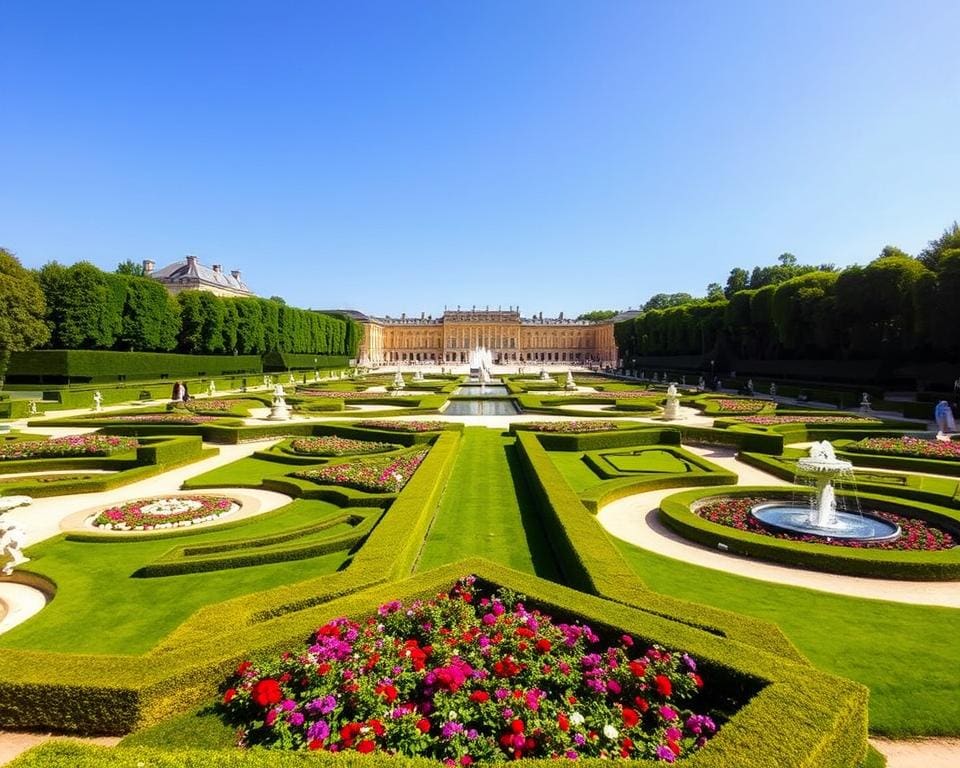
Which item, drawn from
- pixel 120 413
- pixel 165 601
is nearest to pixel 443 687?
pixel 165 601

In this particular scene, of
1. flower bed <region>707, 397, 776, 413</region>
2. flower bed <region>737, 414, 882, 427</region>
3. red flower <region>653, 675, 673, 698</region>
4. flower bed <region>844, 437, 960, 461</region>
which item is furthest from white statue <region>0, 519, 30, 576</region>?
flower bed <region>707, 397, 776, 413</region>

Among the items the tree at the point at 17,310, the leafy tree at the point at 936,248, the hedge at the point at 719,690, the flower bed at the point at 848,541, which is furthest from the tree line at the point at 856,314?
the tree at the point at 17,310

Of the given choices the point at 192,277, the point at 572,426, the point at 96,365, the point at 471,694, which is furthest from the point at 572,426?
the point at 192,277

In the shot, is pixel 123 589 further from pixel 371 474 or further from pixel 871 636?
pixel 871 636

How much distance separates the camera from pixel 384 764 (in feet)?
9.71

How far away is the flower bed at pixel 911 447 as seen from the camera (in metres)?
14.3

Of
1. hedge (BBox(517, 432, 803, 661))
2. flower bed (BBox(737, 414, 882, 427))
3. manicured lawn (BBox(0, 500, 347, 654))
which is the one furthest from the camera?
flower bed (BBox(737, 414, 882, 427))

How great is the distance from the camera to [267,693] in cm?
378

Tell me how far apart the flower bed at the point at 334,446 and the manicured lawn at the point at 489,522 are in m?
A: 2.69

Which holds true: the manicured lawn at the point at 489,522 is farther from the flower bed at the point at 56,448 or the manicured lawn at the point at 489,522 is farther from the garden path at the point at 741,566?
the flower bed at the point at 56,448

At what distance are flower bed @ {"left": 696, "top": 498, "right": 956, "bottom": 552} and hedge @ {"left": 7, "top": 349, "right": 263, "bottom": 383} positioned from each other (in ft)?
110

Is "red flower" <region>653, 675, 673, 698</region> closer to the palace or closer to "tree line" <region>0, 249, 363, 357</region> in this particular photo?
"tree line" <region>0, 249, 363, 357</region>

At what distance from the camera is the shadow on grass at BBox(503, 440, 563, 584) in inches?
287

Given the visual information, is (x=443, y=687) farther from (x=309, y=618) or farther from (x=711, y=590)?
(x=711, y=590)
